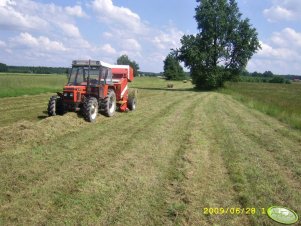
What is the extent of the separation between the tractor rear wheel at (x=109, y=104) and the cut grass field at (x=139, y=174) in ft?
6.49

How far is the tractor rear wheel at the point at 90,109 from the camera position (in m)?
12.3

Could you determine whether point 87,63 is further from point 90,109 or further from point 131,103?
point 131,103

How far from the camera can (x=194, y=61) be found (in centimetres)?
4316

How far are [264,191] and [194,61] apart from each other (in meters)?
37.8

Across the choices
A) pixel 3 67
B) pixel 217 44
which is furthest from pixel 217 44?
pixel 3 67

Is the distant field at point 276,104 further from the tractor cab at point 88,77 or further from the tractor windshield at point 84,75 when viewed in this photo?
the tractor windshield at point 84,75

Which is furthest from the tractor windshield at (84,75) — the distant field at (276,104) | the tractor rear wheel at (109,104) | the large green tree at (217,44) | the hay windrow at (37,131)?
the large green tree at (217,44)

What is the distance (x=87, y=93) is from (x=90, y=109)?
3.21ft

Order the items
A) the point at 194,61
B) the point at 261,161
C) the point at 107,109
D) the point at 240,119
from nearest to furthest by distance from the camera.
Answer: the point at 261,161 → the point at 107,109 → the point at 240,119 → the point at 194,61

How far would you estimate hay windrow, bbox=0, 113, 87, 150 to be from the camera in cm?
895

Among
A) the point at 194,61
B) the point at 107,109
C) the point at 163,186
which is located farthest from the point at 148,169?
the point at 194,61

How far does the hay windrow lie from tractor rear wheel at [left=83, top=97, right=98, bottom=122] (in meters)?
0.26

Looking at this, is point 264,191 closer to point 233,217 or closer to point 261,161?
point 233,217
